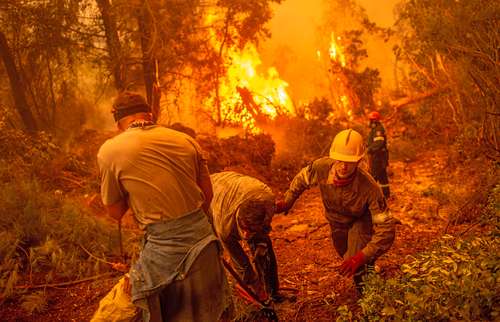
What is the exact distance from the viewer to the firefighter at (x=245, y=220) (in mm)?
3271

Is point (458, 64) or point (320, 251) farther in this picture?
point (458, 64)

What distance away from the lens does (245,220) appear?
3.26 m

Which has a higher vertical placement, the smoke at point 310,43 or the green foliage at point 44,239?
the smoke at point 310,43

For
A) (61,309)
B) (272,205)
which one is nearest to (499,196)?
(272,205)

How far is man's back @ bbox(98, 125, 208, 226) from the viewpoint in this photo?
94.0 inches

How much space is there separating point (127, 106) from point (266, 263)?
2.17 meters

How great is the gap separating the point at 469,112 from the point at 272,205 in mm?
8418

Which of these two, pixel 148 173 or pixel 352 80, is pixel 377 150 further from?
pixel 352 80

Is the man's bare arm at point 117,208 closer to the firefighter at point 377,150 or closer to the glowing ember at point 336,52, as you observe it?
the firefighter at point 377,150

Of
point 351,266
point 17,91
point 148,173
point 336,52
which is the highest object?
point 336,52

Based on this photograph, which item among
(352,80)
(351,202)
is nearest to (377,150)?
(351,202)

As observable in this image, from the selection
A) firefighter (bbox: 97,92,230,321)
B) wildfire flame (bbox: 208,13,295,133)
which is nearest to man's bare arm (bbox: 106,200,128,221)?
firefighter (bbox: 97,92,230,321)

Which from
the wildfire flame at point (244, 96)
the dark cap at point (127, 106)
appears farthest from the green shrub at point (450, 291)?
the wildfire flame at point (244, 96)

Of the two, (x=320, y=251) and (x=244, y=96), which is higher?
(x=244, y=96)
